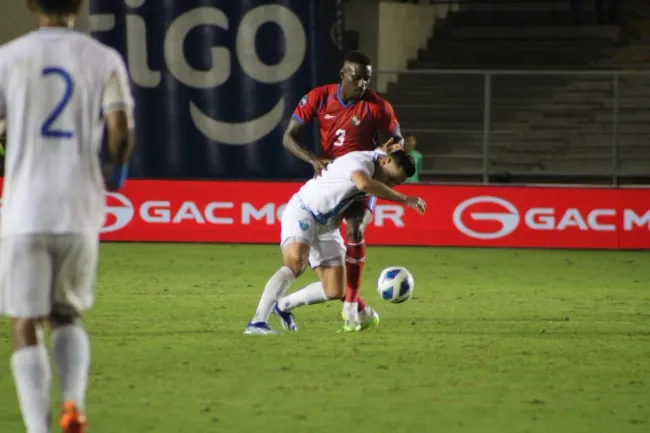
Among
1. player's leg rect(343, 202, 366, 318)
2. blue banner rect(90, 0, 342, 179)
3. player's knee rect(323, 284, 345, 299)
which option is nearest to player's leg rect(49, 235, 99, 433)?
player's knee rect(323, 284, 345, 299)

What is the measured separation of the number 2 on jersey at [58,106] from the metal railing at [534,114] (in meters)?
17.7

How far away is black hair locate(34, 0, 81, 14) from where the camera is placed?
5.41 m

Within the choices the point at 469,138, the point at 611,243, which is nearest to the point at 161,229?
the point at 611,243

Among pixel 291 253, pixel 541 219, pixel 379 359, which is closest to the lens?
pixel 379 359

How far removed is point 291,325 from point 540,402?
10.6 feet

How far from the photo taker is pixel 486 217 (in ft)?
60.1

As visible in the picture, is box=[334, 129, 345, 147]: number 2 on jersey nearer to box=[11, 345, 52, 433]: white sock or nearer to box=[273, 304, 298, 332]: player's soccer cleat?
box=[273, 304, 298, 332]: player's soccer cleat

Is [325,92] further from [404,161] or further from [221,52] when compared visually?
[221,52]

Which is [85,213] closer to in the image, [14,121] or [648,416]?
[14,121]

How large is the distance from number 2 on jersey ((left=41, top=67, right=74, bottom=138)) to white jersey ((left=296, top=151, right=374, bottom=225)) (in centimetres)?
457

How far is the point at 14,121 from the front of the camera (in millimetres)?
5414

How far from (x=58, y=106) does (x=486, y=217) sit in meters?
13.3

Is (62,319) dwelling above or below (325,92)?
below

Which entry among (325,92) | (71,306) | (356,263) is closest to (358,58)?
(325,92)
